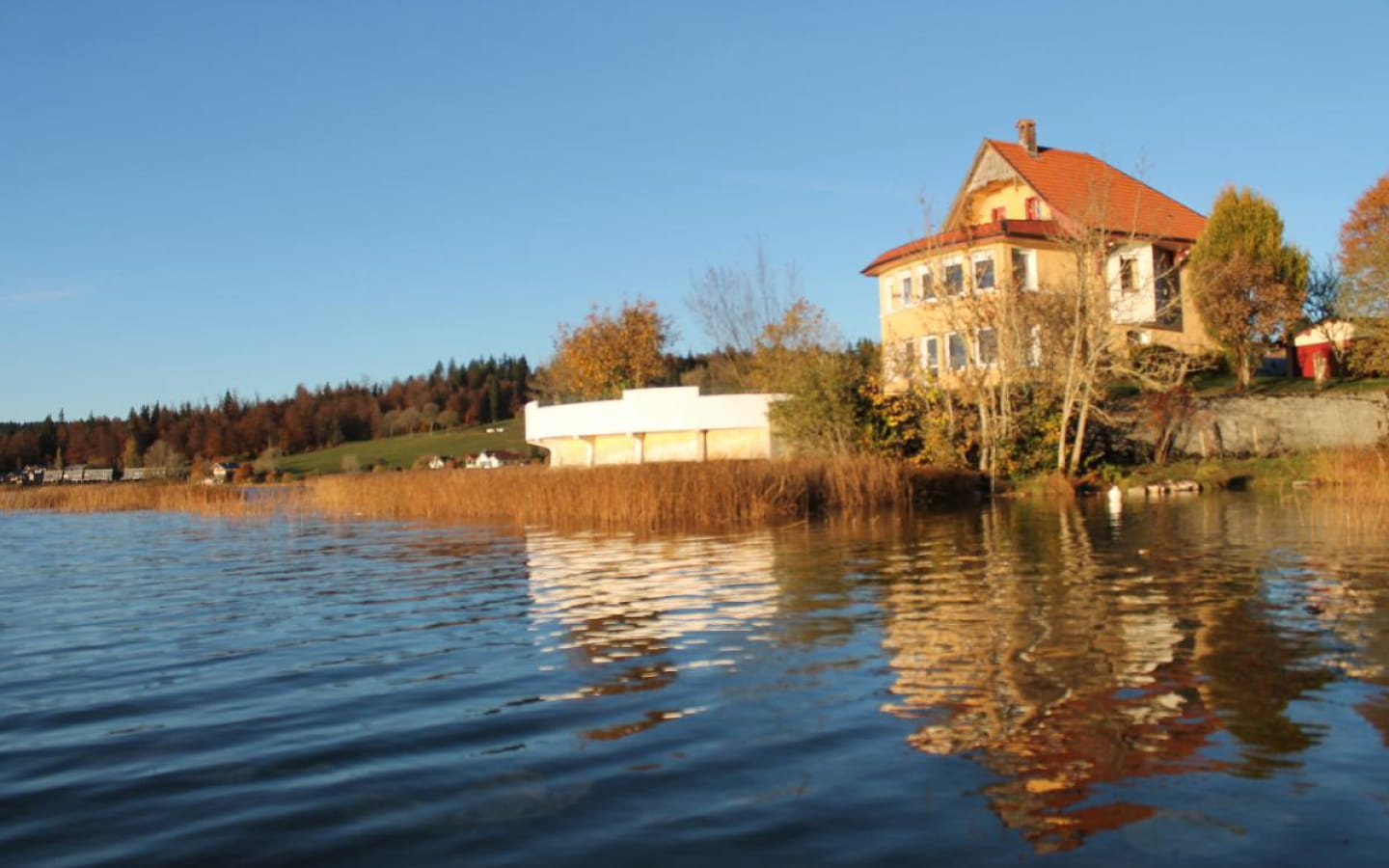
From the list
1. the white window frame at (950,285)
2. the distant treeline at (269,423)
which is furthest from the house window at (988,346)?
the distant treeline at (269,423)

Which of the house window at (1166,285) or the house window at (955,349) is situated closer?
the house window at (955,349)

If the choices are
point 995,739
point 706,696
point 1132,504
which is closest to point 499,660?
point 706,696

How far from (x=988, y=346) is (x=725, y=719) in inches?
1108

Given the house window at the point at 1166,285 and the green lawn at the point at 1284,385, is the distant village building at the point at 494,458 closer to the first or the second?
the house window at the point at 1166,285

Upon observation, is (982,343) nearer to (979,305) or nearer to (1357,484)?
(979,305)

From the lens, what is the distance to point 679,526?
21547 mm

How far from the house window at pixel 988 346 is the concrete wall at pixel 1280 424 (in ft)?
20.1

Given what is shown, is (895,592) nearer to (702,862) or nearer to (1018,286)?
(702,862)

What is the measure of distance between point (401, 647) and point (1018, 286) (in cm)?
2709

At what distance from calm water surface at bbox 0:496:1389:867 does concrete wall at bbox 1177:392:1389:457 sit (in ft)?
69.6

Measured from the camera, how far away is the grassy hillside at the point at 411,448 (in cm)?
9581

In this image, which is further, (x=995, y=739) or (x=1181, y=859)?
(x=995, y=739)

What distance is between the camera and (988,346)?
32.8 meters

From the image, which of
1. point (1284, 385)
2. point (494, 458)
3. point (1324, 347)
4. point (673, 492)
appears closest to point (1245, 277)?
point (1284, 385)
